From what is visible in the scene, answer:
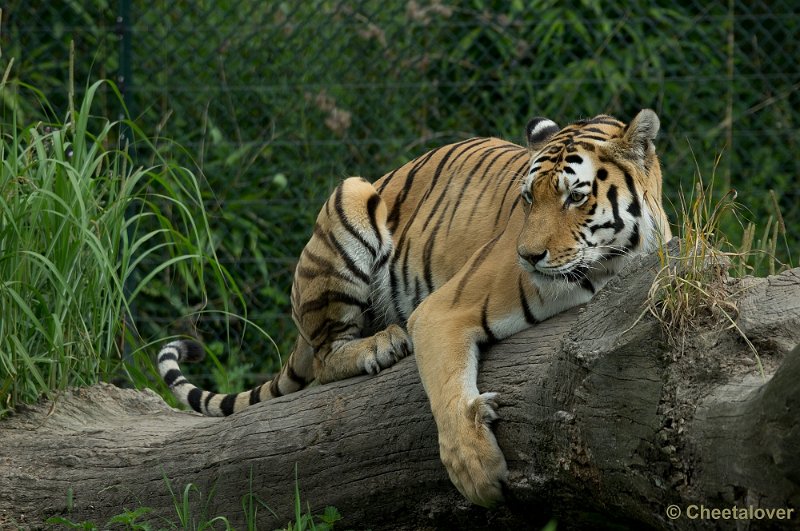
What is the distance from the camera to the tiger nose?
3211mm

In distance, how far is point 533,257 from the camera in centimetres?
322

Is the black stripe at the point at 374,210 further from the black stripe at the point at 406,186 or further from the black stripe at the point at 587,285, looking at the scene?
the black stripe at the point at 587,285

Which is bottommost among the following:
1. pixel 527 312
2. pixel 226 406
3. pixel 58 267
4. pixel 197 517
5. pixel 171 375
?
pixel 197 517

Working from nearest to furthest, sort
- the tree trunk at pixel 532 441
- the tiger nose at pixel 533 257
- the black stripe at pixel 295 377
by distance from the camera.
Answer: the tree trunk at pixel 532 441 → the tiger nose at pixel 533 257 → the black stripe at pixel 295 377

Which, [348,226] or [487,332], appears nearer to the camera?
[487,332]

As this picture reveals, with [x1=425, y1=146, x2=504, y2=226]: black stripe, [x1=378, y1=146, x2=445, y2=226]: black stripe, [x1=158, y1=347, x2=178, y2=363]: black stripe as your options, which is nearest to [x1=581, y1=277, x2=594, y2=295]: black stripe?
[x1=425, y1=146, x2=504, y2=226]: black stripe

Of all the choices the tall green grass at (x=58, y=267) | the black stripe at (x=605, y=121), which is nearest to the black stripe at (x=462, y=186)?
the black stripe at (x=605, y=121)

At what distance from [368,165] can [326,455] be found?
12.2 feet

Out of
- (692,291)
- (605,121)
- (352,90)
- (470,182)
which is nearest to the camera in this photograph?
(692,291)

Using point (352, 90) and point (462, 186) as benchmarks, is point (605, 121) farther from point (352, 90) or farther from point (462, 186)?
point (352, 90)

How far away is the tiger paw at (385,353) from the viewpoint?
389cm

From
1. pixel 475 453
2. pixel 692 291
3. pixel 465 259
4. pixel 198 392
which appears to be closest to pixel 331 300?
pixel 465 259

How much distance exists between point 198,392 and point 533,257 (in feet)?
6.68

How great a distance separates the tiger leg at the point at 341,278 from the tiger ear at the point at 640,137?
1.26 m
